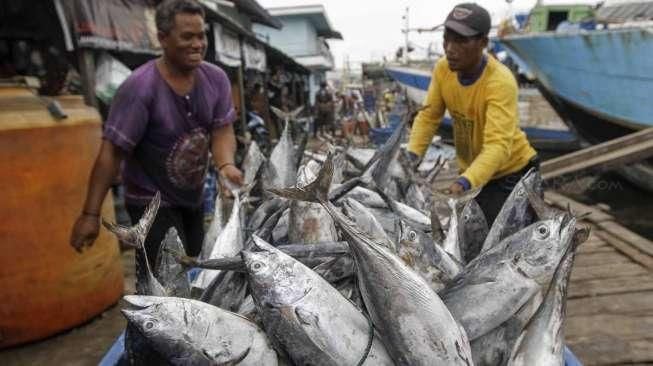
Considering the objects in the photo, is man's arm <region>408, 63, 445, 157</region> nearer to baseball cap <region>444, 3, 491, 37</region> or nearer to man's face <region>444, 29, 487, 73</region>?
man's face <region>444, 29, 487, 73</region>

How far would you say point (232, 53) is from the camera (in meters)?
9.55

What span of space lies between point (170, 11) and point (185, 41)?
0.52 ft

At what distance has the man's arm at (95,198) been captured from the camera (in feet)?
7.49

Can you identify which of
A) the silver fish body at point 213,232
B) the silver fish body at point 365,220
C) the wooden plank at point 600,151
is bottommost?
the wooden plank at point 600,151

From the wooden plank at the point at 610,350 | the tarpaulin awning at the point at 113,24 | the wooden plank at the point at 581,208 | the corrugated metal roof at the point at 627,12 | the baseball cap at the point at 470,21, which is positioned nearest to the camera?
the wooden plank at the point at 610,350

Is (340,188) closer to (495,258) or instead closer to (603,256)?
(495,258)

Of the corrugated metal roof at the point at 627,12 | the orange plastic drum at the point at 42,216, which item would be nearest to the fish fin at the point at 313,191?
the orange plastic drum at the point at 42,216

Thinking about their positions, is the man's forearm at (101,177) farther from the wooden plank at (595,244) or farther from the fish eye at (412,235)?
the wooden plank at (595,244)

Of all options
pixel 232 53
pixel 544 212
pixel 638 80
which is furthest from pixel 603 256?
pixel 232 53

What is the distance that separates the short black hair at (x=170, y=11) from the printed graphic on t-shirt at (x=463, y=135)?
1748 mm

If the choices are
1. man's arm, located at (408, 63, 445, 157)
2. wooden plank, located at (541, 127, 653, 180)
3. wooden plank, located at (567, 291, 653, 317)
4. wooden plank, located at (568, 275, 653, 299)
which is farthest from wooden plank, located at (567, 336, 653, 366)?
wooden plank, located at (541, 127, 653, 180)

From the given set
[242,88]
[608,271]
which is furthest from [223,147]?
[242,88]

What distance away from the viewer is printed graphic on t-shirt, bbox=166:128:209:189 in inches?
102

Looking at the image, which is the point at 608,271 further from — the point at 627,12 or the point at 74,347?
the point at 627,12
